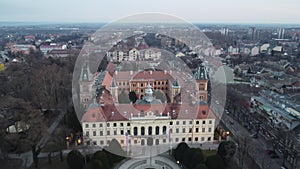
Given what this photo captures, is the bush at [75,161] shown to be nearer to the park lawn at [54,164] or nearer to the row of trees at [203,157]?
the park lawn at [54,164]

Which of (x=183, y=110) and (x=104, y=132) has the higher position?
(x=183, y=110)

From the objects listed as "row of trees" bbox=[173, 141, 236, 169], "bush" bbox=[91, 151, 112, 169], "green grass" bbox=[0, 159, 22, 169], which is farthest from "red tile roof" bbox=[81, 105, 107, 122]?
"row of trees" bbox=[173, 141, 236, 169]

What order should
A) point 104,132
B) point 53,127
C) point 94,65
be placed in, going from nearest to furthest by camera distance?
1. point 104,132
2. point 53,127
3. point 94,65

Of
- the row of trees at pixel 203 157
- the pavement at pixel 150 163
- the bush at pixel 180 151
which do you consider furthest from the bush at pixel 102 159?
the row of trees at pixel 203 157

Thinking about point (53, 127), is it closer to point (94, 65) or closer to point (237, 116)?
point (237, 116)

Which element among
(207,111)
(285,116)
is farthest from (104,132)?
(285,116)

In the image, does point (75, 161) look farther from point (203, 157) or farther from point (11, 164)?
point (203, 157)

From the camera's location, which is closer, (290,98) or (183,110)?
(183,110)
